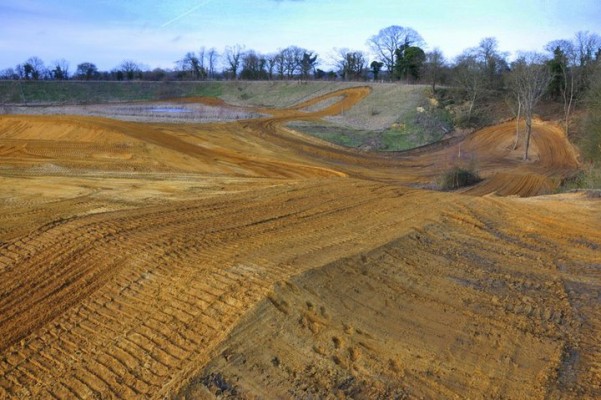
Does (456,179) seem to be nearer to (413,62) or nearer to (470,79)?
(470,79)

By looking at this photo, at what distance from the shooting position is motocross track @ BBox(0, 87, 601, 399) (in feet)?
21.3

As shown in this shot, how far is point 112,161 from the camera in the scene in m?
23.1

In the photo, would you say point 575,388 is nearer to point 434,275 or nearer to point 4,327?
point 434,275

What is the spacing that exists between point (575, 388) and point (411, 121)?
36109 millimetres

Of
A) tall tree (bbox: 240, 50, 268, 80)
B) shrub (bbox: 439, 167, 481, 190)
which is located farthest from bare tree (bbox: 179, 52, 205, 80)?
shrub (bbox: 439, 167, 481, 190)

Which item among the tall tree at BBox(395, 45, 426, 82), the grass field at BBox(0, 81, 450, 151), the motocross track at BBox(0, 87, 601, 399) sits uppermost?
the tall tree at BBox(395, 45, 426, 82)

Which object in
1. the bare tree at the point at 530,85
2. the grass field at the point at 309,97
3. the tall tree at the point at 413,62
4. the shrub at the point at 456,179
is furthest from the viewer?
the tall tree at the point at 413,62

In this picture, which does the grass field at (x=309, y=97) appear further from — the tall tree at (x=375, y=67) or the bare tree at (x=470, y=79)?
the tall tree at (x=375, y=67)

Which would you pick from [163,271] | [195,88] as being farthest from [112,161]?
[195,88]

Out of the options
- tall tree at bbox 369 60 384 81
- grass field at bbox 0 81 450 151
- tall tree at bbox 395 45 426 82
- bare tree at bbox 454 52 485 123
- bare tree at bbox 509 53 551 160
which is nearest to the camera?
bare tree at bbox 509 53 551 160

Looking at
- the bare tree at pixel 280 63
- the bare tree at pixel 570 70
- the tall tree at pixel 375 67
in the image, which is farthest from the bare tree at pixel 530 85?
the bare tree at pixel 280 63

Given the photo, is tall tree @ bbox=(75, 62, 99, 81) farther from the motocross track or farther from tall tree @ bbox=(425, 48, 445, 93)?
the motocross track

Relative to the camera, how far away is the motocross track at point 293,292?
6500mm

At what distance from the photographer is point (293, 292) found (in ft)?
25.9
